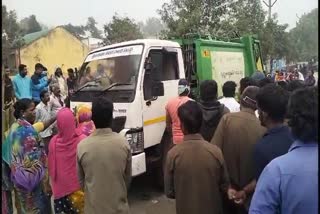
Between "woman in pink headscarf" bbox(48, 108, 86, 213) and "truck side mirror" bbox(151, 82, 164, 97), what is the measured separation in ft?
6.18

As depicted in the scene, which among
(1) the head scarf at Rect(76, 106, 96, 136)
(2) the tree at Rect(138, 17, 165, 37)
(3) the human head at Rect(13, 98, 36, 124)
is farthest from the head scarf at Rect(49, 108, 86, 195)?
(2) the tree at Rect(138, 17, 165, 37)

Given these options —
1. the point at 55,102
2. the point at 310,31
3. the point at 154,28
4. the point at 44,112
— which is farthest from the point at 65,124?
the point at 154,28

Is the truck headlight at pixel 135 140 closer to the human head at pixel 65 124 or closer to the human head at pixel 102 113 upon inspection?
the human head at pixel 65 124

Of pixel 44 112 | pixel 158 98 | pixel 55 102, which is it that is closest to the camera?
pixel 158 98

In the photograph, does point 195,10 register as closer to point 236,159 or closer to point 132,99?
point 132,99

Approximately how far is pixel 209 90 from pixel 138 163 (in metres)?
1.53

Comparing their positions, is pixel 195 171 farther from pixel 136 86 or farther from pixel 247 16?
pixel 247 16

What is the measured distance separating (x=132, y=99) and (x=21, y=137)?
186 cm

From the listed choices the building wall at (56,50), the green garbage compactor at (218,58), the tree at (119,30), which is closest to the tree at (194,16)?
the green garbage compactor at (218,58)

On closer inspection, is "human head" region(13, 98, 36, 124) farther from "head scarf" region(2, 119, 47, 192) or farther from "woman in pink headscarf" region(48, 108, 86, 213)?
"woman in pink headscarf" region(48, 108, 86, 213)

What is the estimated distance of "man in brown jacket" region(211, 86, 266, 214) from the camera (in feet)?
10.2

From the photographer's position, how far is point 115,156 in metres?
3.00

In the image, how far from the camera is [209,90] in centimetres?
421

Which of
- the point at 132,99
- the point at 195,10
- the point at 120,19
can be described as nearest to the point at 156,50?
the point at 132,99
